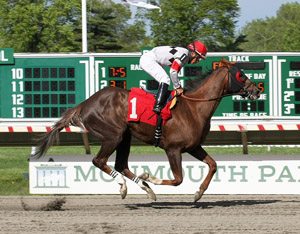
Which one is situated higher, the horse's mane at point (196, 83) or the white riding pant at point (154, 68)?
the white riding pant at point (154, 68)

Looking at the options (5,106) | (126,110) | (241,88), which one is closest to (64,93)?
(5,106)

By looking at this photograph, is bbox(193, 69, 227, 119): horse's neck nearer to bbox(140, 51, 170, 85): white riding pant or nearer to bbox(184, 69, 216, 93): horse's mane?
bbox(184, 69, 216, 93): horse's mane

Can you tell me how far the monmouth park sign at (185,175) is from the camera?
1034cm

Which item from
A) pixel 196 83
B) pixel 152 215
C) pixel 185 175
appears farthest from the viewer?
pixel 185 175

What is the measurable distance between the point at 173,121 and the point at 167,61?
792 mm

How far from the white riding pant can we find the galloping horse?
336mm

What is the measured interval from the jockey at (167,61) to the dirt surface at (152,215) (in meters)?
1.36

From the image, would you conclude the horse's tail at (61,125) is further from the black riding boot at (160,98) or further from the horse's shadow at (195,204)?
the horse's shadow at (195,204)

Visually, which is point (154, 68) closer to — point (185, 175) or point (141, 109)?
point (141, 109)

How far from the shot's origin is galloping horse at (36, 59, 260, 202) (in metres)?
8.14

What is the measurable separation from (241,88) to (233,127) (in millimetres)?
2311

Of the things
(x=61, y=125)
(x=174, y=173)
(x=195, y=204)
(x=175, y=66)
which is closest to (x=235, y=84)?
(x=175, y=66)

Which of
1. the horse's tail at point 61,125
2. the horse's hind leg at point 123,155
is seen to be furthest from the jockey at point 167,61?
the horse's tail at point 61,125

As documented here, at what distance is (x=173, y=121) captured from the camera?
8203 millimetres
